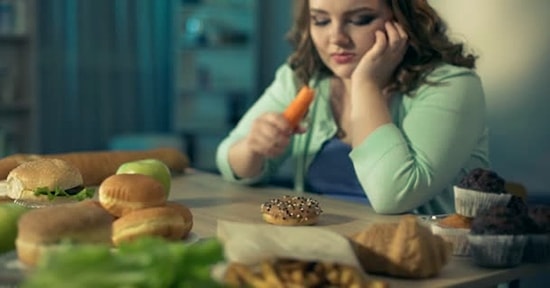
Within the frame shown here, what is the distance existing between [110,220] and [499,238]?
1.51 feet

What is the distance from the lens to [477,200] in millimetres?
1211

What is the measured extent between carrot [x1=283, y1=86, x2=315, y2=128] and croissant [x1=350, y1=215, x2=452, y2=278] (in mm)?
527

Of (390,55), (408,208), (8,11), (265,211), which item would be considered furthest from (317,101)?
(8,11)

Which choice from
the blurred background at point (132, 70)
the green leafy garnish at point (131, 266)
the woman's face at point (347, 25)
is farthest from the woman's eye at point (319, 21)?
the blurred background at point (132, 70)

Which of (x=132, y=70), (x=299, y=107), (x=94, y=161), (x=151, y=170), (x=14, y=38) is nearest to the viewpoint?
(x=151, y=170)

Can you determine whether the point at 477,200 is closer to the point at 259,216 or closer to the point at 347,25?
the point at 259,216

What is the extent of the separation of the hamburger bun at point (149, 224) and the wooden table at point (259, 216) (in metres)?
0.13

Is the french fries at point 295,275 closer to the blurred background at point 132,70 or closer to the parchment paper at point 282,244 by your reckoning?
the parchment paper at point 282,244

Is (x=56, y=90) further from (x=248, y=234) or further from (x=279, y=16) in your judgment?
(x=248, y=234)

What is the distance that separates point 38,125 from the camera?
3.91 meters

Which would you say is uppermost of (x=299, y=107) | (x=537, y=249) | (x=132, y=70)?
(x=299, y=107)

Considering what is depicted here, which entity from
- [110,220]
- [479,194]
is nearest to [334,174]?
[479,194]

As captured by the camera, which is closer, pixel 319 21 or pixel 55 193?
pixel 55 193

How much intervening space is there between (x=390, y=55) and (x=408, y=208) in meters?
0.30
